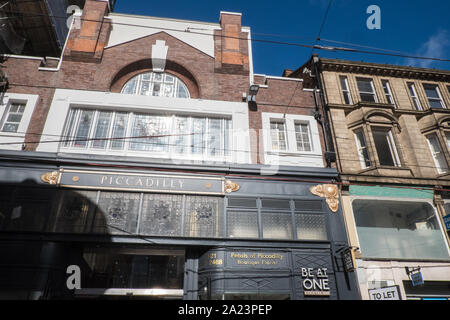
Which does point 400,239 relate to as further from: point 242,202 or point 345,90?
point 345,90

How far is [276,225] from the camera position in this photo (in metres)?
11.5

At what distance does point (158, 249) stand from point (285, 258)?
460 centimetres

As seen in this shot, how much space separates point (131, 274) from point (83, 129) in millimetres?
6244

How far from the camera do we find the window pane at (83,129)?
12289 mm

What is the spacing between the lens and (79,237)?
33.5ft

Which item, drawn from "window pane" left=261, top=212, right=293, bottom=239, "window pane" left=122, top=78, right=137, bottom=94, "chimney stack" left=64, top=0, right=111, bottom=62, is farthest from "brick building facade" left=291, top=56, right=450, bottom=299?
"chimney stack" left=64, top=0, right=111, bottom=62

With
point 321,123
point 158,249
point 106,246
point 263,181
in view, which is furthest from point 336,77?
point 106,246

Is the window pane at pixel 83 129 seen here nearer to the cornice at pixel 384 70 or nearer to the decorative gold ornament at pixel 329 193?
the decorative gold ornament at pixel 329 193

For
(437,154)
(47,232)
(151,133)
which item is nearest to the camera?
(47,232)

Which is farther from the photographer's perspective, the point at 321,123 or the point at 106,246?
the point at 321,123

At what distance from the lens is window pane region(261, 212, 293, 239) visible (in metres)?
11.3

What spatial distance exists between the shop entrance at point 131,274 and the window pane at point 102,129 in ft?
13.7

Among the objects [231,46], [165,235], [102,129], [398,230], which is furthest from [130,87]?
[398,230]
